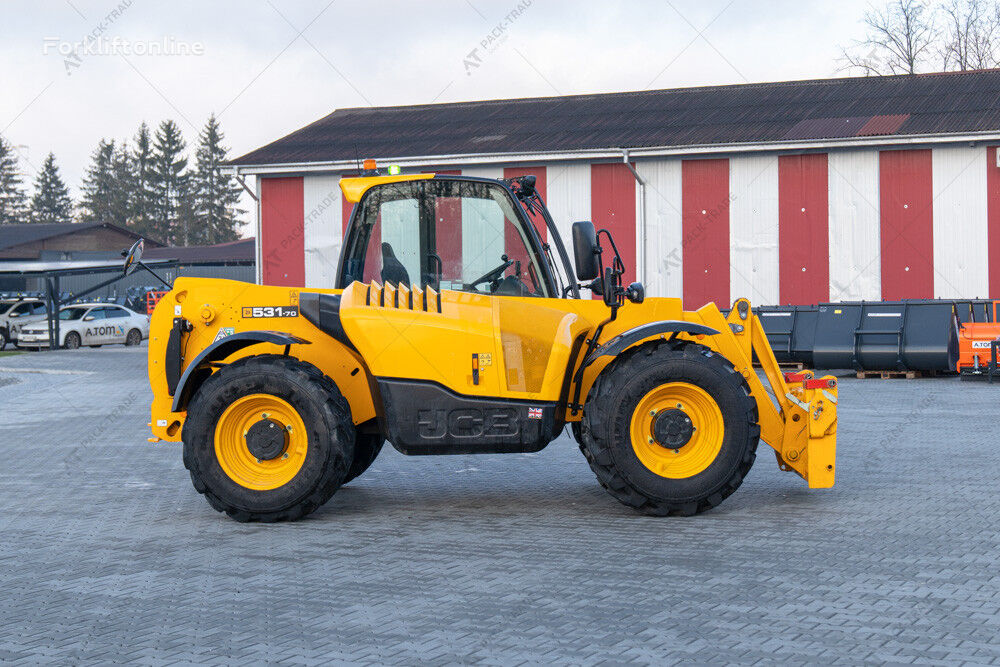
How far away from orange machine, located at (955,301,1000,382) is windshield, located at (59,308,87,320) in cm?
3086

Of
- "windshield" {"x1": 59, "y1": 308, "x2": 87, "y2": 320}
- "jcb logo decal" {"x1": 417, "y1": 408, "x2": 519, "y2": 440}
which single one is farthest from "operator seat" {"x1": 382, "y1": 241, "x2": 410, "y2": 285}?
"windshield" {"x1": 59, "y1": 308, "x2": 87, "y2": 320}

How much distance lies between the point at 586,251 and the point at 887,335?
1629cm

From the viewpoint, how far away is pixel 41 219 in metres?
126

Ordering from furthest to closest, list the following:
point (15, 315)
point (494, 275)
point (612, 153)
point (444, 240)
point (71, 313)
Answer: point (71, 313) < point (15, 315) < point (612, 153) < point (444, 240) < point (494, 275)

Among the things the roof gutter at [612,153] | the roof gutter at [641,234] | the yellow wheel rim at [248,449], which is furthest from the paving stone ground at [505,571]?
the roof gutter at [641,234]

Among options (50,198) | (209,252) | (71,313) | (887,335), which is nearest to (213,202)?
(50,198)

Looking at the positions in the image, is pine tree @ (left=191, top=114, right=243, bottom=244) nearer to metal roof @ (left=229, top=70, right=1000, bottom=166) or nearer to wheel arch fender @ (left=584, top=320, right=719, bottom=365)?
metal roof @ (left=229, top=70, right=1000, bottom=166)

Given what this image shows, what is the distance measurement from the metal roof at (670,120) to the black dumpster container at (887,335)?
6689mm

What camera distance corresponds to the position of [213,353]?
8.62 metres

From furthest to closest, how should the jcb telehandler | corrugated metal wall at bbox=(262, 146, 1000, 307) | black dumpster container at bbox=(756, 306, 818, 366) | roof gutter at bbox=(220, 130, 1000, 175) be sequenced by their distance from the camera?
roof gutter at bbox=(220, 130, 1000, 175) → corrugated metal wall at bbox=(262, 146, 1000, 307) → black dumpster container at bbox=(756, 306, 818, 366) → the jcb telehandler

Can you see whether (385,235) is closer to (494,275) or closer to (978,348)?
(494,275)

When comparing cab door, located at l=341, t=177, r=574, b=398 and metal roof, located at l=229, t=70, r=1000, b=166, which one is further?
metal roof, located at l=229, t=70, r=1000, b=166

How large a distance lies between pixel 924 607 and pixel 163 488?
21.5 ft

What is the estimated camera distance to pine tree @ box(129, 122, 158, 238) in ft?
385
